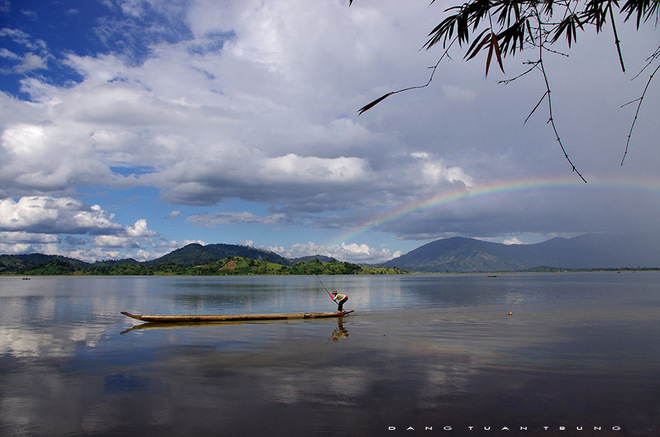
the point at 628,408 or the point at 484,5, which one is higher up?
the point at 484,5

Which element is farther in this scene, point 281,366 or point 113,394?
point 281,366

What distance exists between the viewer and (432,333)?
3117 centimetres

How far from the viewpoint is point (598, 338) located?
2848 cm

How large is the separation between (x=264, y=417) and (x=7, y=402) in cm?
1011

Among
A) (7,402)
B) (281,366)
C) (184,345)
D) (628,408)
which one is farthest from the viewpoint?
(184,345)

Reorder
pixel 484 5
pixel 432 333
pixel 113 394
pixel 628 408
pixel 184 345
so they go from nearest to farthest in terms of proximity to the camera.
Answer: pixel 484 5 < pixel 628 408 < pixel 113 394 < pixel 184 345 < pixel 432 333

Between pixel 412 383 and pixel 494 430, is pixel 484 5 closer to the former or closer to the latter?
pixel 494 430

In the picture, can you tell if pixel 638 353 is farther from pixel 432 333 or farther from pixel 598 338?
pixel 432 333

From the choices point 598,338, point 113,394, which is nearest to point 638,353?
point 598,338

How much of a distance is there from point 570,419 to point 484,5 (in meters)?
13.4

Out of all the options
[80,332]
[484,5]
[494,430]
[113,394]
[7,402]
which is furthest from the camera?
[80,332]

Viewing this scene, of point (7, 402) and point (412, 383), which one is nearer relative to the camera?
point (7, 402)

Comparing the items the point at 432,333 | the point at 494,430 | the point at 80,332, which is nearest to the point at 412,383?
the point at 494,430

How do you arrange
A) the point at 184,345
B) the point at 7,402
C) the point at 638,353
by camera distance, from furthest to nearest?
the point at 184,345 → the point at 638,353 → the point at 7,402
